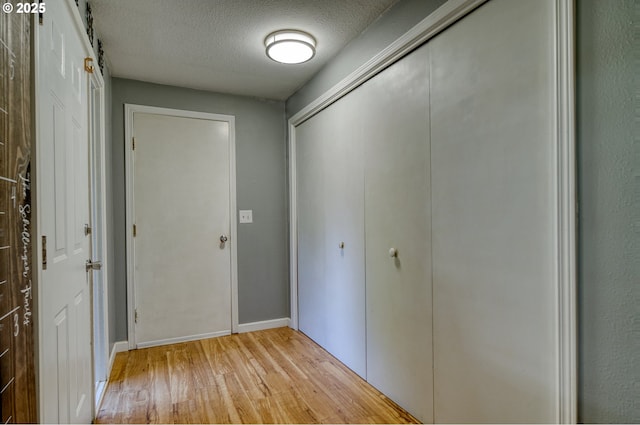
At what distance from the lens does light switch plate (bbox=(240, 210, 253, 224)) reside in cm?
329

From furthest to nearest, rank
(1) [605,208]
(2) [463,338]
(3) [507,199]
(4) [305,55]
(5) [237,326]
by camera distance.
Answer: (5) [237,326], (4) [305,55], (2) [463,338], (3) [507,199], (1) [605,208]

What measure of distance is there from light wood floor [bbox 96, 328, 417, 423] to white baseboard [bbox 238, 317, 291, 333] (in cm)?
31

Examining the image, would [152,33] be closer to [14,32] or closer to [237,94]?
[237,94]

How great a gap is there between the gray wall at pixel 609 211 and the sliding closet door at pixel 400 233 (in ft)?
2.33

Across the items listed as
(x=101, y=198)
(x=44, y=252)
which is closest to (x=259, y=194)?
(x=101, y=198)

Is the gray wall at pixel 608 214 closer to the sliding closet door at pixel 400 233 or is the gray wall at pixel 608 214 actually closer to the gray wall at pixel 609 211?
the gray wall at pixel 609 211

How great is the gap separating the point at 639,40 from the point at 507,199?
23.7 inches

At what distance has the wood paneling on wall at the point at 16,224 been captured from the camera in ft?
2.68

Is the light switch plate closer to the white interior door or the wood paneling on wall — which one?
the white interior door

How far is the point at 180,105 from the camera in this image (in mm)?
3062

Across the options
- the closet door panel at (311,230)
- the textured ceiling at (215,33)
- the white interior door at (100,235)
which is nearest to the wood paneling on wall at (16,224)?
the textured ceiling at (215,33)

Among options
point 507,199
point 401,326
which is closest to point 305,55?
point 507,199

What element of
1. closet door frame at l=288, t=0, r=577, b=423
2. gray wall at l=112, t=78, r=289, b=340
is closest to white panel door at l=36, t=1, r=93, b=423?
gray wall at l=112, t=78, r=289, b=340

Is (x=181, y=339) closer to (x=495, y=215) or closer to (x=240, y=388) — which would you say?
(x=240, y=388)
